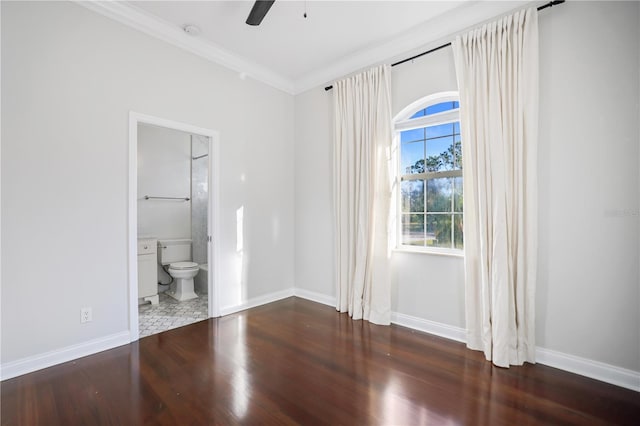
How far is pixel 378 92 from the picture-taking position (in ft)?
10.8

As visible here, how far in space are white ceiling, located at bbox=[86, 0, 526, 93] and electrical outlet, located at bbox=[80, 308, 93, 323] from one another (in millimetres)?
2522

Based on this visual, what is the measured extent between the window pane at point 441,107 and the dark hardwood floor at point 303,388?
7.40 ft

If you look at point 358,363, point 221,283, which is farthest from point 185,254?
point 358,363

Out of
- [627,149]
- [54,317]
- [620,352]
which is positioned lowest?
[620,352]

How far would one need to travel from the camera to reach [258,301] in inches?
152

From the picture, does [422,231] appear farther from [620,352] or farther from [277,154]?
[277,154]

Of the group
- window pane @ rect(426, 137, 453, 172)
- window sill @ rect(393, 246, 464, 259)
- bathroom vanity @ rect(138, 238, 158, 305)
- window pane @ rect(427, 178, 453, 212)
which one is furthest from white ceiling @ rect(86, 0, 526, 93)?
bathroom vanity @ rect(138, 238, 158, 305)

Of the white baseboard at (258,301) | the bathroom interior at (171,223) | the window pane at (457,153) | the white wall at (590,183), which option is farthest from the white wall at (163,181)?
the white wall at (590,183)

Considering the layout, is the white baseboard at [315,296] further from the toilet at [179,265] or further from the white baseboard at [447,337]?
the toilet at [179,265]

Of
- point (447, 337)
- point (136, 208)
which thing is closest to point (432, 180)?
point (447, 337)

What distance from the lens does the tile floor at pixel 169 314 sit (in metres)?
3.18

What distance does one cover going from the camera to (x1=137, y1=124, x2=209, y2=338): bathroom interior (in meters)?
3.90

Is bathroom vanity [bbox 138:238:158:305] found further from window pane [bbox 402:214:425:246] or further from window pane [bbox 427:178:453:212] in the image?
window pane [bbox 427:178:453:212]

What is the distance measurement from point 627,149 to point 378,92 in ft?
6.89
